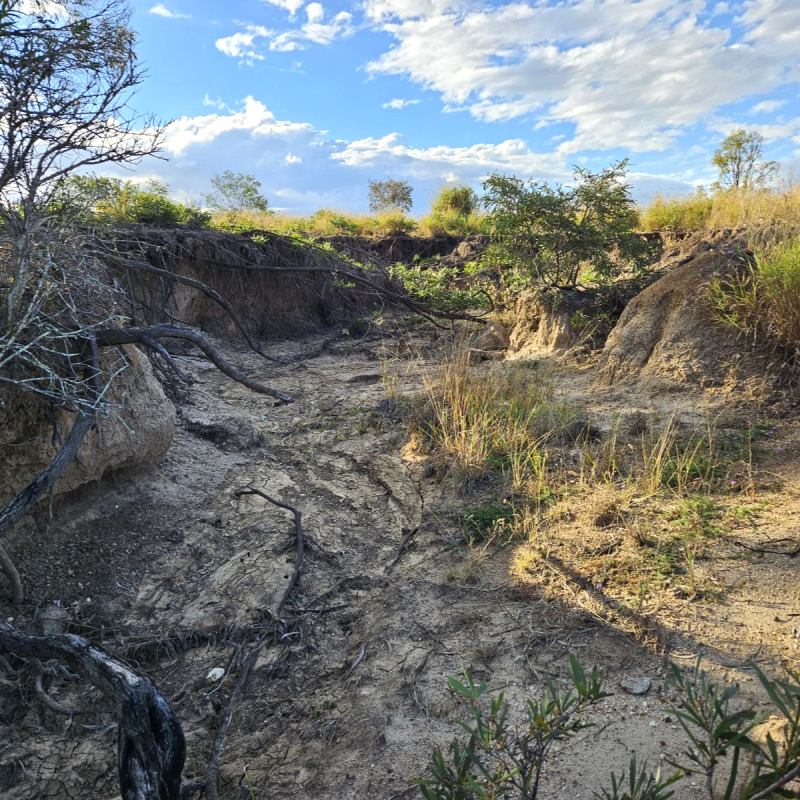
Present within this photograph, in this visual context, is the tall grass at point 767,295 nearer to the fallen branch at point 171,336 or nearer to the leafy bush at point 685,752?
the leafy bush at point 685,752

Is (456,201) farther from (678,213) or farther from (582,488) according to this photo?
(582,488)

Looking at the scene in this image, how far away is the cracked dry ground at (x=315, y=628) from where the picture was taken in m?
2.35

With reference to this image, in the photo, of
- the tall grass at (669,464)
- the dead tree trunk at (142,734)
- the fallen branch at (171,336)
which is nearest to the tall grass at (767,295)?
the tall grass at (669,464)

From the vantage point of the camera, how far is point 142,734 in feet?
6.76

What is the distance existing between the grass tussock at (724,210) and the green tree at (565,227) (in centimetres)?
145

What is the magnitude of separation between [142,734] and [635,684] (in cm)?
191

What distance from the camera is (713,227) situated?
8.84 metres

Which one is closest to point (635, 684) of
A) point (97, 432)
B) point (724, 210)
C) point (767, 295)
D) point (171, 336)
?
point (171, 336)

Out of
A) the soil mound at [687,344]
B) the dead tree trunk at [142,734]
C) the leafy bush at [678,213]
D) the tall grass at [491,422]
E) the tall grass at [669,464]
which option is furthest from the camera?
the leafy bush at [678,213]

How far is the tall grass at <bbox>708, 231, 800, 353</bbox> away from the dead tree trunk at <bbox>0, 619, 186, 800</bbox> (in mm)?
4928

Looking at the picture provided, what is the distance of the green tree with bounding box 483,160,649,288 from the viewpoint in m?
7.21

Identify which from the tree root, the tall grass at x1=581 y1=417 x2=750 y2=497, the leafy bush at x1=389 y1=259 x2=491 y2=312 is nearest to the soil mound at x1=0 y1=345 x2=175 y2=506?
the tree root

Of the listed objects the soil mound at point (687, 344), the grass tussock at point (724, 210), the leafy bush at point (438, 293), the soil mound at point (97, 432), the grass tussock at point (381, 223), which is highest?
the grass tussock at point (381, 223)

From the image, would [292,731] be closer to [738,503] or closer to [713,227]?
[738,503]
